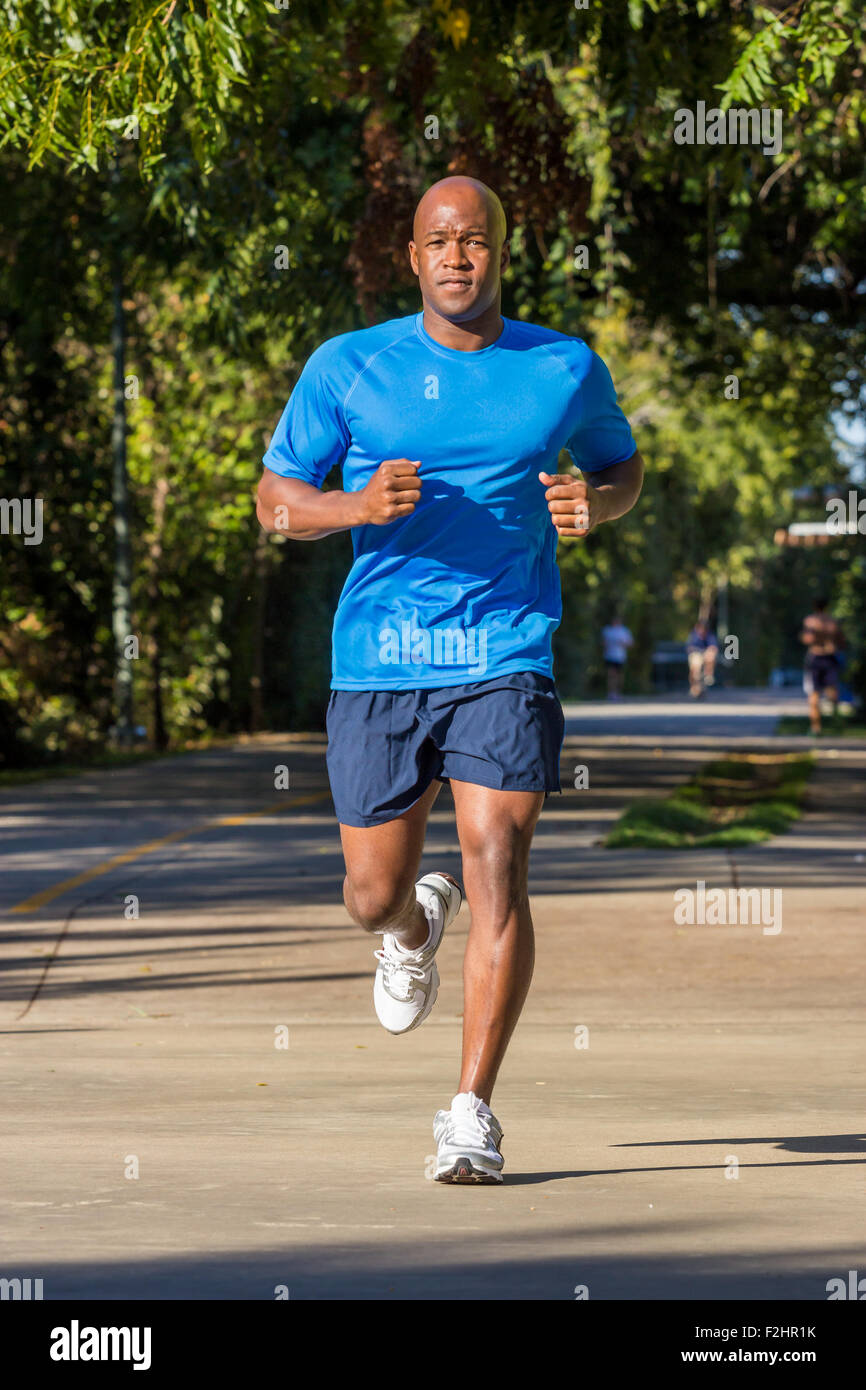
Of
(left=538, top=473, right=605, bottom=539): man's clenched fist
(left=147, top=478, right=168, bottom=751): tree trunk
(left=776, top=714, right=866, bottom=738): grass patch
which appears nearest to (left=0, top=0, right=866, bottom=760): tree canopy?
(left=147, top=478, right=168, bottom=751): tree trunk

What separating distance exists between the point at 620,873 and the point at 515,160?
4.21 metres

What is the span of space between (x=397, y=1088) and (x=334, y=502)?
205 cm

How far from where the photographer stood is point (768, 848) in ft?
43.4

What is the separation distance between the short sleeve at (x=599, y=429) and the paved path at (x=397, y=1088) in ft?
5.66

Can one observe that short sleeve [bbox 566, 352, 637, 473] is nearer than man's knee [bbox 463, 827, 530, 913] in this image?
No

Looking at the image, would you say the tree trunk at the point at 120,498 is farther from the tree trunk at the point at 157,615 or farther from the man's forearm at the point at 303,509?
the man's forearm at the point at 303,509

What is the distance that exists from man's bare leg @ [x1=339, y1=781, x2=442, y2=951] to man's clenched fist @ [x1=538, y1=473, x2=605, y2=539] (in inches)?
29.7

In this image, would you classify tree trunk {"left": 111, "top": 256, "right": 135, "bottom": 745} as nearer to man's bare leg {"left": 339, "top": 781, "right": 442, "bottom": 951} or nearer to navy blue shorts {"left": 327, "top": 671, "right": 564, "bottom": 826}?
man's bare leg {"left": 339, "top": 781, "right": 442, "bottom": 951}

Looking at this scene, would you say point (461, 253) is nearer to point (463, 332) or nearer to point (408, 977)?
point (463, 332)

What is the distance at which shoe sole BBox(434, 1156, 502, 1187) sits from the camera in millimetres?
4914

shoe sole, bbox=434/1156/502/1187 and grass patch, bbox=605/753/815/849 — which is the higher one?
grass patch, bbox=605/753/815/849

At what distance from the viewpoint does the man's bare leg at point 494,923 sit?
512 centimetres

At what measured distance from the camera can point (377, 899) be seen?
539 cm
